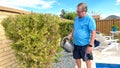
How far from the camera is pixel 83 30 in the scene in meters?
4.88

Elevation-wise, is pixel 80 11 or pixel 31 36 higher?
pixel 80 11

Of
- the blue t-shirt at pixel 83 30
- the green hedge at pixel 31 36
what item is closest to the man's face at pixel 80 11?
the blue t-shirt at pixel 83 30

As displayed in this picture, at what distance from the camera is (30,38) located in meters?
Result: 4.39

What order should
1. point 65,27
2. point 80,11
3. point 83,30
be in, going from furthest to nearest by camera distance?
point 65,27 → point 83,30 → point 80,11

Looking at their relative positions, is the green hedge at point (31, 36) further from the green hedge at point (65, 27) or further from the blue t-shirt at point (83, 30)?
the green hedge at point (65, 27)

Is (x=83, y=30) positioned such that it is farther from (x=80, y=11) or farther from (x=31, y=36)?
(x=31, y=36)

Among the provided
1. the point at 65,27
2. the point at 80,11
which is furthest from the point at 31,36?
the point at 65,27

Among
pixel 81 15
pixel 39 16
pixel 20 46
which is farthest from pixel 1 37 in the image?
pixel 81 15

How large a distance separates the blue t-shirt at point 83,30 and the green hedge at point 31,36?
1.71 ft

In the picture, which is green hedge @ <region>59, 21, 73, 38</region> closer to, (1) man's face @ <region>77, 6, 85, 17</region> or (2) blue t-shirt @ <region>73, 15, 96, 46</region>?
(2) blue t-shirt @ <region>73, 15, 96, 46</region>

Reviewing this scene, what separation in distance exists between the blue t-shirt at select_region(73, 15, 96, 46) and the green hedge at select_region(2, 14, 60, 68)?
1.71ft

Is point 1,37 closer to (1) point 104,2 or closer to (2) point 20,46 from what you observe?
(2) point 20,46

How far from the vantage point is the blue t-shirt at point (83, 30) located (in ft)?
15.7

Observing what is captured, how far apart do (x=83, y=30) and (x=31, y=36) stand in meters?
1.14
